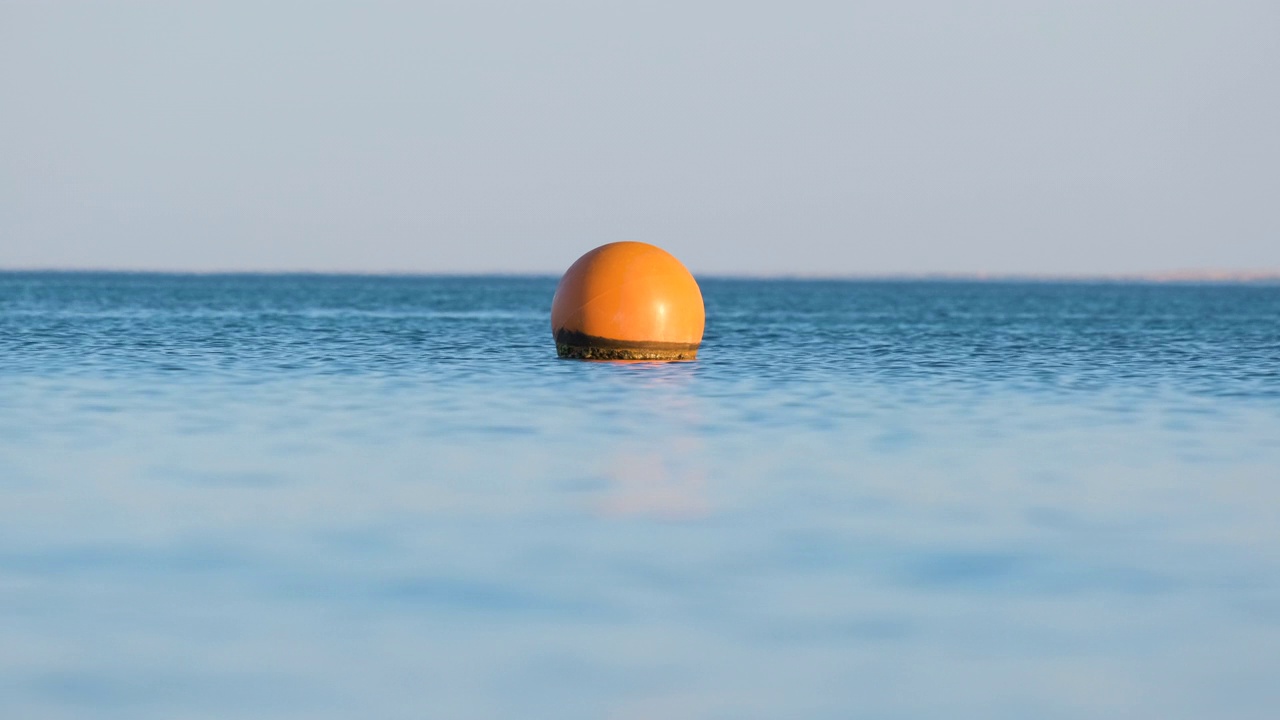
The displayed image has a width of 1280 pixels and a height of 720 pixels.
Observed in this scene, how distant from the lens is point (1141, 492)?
36.8 feet

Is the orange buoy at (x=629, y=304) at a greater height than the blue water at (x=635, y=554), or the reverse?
the orange buoy at (x=629, y=304)

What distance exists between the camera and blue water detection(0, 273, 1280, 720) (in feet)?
19.9

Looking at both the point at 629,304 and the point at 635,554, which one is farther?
the point at 629,304

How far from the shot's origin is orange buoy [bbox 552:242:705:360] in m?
21.8

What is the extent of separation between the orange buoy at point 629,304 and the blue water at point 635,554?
288cm

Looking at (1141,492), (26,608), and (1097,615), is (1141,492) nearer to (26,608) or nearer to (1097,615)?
(1097,615)

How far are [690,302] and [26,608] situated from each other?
619 inches

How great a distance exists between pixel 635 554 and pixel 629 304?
13503 millimetres

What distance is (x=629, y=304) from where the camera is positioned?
21.9 m

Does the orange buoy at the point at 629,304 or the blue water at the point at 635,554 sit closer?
the blue water at the point at 635,554

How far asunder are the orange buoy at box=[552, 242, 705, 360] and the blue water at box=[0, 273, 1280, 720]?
2.88 meters

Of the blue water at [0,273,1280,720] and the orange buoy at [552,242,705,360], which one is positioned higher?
the orange buoy at [552,242,705,360]

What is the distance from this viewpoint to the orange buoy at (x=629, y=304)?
21.8 m

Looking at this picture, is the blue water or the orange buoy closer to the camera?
the blue water
